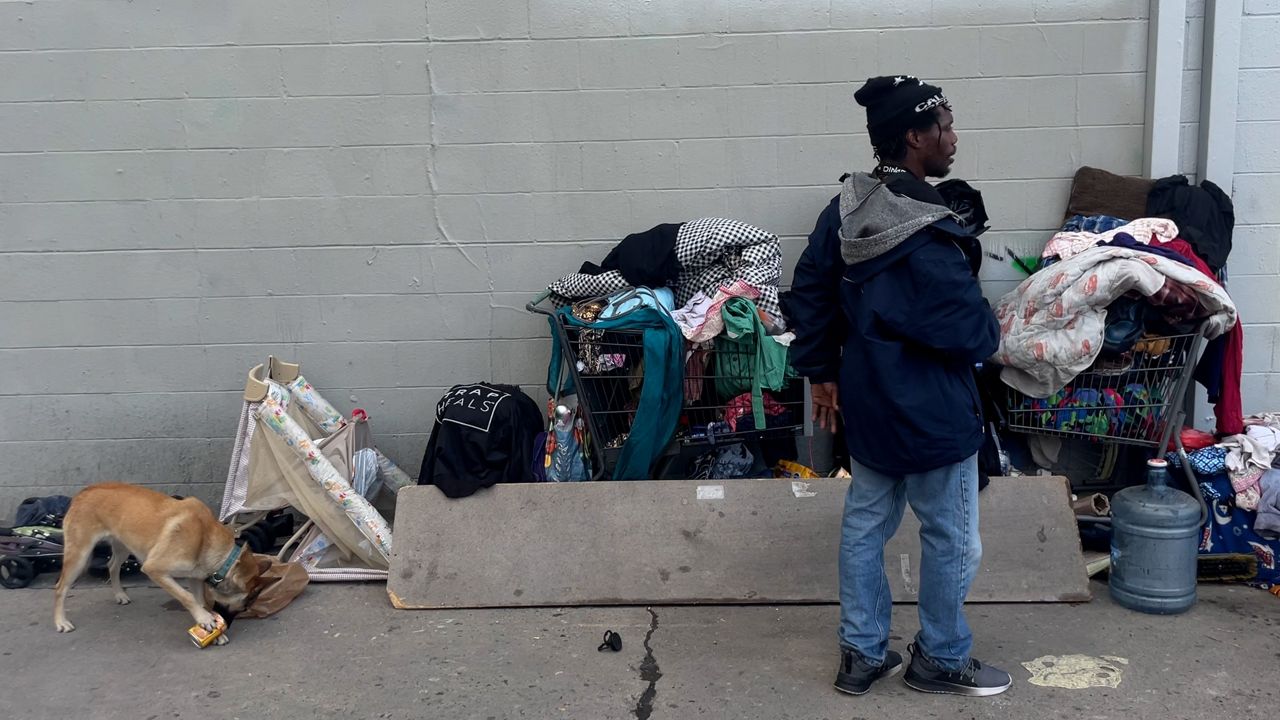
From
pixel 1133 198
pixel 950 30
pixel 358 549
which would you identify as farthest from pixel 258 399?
pixel 1133 198

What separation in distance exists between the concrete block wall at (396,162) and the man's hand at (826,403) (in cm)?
165

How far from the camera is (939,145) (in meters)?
3.45

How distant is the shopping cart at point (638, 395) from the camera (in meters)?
4.65

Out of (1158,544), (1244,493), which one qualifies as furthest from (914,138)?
(1244,493)

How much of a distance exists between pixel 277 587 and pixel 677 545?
1659 millimetres

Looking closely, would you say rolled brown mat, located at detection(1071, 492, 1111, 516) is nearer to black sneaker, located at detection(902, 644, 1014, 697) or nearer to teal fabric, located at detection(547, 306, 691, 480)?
black sneaker, located at detection(902, 644, 1014, 697)

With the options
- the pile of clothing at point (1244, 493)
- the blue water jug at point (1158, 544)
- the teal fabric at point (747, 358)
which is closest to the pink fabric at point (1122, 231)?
the pile of clothing at point (1244, 493)

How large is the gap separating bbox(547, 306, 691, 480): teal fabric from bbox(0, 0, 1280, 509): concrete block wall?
2.61 feet

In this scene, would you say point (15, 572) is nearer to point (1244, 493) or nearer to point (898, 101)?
point (898, 101)

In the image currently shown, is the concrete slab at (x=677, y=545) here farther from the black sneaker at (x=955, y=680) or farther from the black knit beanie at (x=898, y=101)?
the black knit beanie at (x=898, y=101)

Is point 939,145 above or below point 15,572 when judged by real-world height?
above

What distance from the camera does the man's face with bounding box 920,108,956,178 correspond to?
3.42m

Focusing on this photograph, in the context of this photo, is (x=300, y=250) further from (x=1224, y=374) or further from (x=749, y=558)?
(x=1224, y=374)

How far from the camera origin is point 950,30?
16.5 ft
